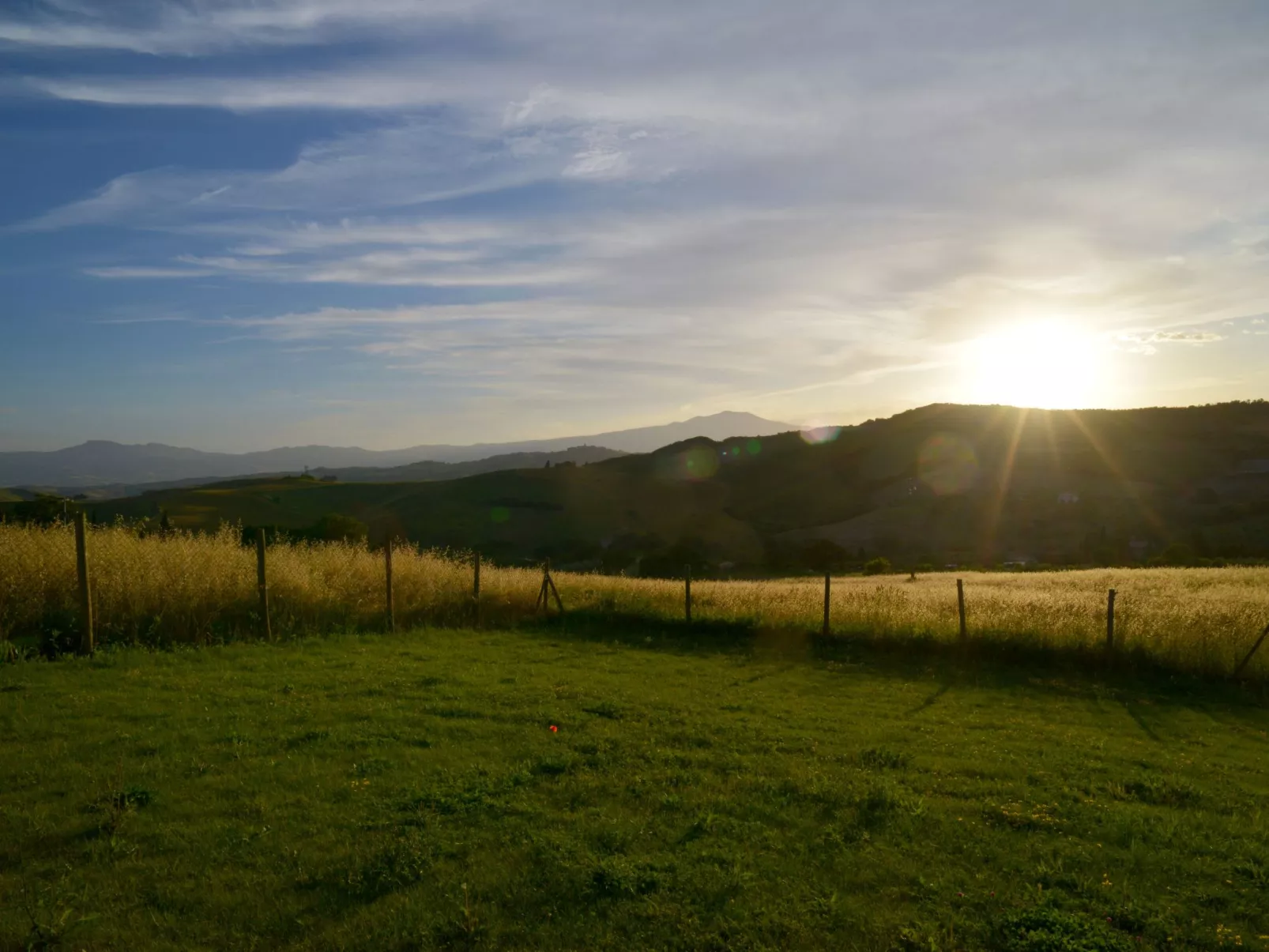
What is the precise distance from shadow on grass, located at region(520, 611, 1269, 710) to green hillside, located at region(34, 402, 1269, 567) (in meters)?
47.4

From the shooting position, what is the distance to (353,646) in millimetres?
14492

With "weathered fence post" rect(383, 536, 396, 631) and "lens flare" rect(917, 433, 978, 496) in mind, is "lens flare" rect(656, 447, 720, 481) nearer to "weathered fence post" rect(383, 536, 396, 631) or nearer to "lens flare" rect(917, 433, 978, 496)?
"lens flare" rect(917, 433, 978, 496)

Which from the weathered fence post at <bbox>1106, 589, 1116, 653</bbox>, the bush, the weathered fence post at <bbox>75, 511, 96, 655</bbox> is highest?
the weathered fence post at <bbox>75, 511, 96, 655</bbox>

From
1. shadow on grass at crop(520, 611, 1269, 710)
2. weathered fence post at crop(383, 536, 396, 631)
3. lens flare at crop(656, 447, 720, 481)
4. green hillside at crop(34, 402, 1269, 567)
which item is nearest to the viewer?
shadow on grass at crop(520, 611, 1269, 710)

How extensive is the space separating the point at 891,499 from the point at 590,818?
318 ft

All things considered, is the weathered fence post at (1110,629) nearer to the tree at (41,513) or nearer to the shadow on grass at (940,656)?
the shadow on grass at (940,656)

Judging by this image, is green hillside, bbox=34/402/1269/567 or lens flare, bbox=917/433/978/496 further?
lens flare, bbox=917/433/978/496

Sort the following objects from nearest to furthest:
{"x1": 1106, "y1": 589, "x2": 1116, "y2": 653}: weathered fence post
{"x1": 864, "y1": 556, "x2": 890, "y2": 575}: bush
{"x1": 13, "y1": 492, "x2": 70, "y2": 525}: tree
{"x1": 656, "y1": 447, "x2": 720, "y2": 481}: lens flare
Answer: {"x1": 1106, "y1": 589, "x2": 1116, "y2": 653}: weathered fence post → {"x1": 13, "y1": 492, "x2": 70, "y2": 525}: tree → {"x1": 864, "y1": 556, "x2": 890, "y2": 575}: bush → {"x1": 656, "y1": 447, "x2": 720, "y2": 481}: lens flare

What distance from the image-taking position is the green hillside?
75.5m

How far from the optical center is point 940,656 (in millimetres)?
16391

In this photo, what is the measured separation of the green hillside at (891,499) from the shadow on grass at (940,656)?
155ft

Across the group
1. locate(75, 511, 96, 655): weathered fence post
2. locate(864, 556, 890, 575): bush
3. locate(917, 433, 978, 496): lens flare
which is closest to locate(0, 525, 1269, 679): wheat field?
locate(75, 511, 96, 655): weathered fence post

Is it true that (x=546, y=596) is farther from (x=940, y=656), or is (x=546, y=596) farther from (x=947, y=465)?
(x=947, y=465)

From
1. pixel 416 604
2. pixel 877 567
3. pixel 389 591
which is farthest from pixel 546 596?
pixel 877 567
